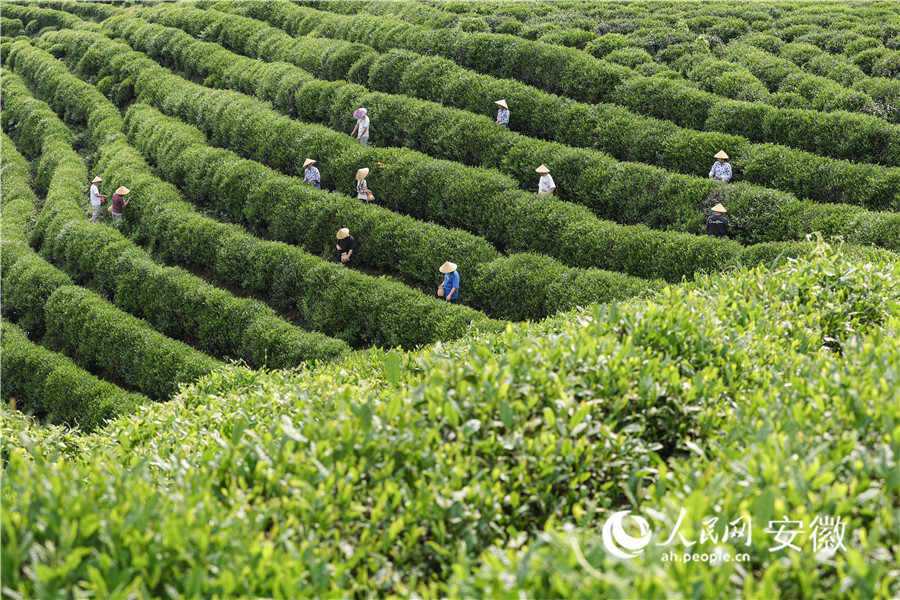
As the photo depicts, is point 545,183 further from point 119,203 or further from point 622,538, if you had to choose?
point 119,203

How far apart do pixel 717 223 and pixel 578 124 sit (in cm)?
607

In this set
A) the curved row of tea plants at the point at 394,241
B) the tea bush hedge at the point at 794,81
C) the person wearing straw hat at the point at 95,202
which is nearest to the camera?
the curved row of tea plants at the point at 394,241

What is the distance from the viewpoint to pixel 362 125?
19.8 metres

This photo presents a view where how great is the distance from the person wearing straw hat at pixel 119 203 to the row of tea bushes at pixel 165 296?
82 cm

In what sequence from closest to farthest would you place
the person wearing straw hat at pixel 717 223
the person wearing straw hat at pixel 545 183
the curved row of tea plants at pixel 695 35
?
the person wearing straw hat at pixel 717 223 < the person wearing straw hat at pixel 545 183 < the curved row of tea plants at pixel 695 35

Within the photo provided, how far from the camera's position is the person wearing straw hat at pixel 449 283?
46.0ft

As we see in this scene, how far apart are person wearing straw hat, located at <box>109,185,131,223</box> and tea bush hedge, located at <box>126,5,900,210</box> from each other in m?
6.30

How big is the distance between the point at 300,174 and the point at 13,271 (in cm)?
885

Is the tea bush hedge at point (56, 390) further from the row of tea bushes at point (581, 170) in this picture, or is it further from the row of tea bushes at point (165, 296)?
the row of tea bushes at point (581, 170)

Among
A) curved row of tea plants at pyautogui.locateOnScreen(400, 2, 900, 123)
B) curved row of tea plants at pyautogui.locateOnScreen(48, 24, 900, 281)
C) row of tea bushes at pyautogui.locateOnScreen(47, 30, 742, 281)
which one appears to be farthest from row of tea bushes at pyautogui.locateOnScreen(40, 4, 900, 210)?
curved row of tea plants at pyautogui.locateOnScreen(400, 2, 900, 123)

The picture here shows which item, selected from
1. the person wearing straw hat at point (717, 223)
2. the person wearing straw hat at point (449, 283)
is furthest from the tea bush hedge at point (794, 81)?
the person wearing straw hat at point (449, 283)

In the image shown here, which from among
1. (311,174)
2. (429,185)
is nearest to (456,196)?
(429,185)

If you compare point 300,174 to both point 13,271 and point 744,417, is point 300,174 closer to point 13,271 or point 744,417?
point 13,271

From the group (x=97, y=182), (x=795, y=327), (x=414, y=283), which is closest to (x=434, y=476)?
(x=795, y=327)
